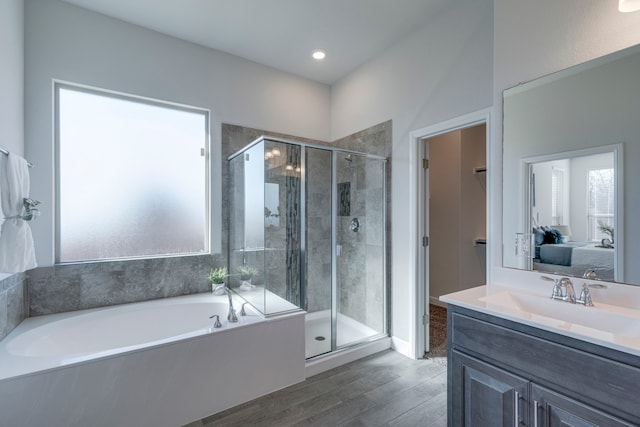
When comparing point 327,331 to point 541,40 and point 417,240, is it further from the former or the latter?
point 541,40

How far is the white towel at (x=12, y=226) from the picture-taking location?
66.2 inches

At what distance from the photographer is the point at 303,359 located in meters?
2.34

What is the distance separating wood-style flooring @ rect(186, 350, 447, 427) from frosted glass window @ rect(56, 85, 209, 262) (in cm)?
160

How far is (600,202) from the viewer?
143 cm

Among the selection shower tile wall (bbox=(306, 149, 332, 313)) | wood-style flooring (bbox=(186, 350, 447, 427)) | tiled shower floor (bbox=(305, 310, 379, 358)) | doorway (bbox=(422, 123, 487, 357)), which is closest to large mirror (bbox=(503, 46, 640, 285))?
wood-style flooring (bbox=(186, 350, 447, 427))

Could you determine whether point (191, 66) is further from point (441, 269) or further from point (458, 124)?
point (441, 269)

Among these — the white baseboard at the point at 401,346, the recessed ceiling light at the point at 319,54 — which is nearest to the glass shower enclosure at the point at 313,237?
the white baseboard at the point at 401,346

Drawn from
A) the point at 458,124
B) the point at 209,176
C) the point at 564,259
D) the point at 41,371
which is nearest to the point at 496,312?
the point at 564,259

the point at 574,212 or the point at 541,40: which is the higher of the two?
the point at 541,40

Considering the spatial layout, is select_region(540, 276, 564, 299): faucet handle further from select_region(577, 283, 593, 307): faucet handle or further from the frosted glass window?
the frosted glass window

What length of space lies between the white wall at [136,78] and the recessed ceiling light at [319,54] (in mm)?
478

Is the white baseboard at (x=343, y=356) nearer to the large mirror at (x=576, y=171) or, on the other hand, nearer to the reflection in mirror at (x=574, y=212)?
the large mirror at (x=576, y=171)

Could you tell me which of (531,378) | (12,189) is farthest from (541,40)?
(12,189)

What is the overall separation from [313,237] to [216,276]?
106 cm
